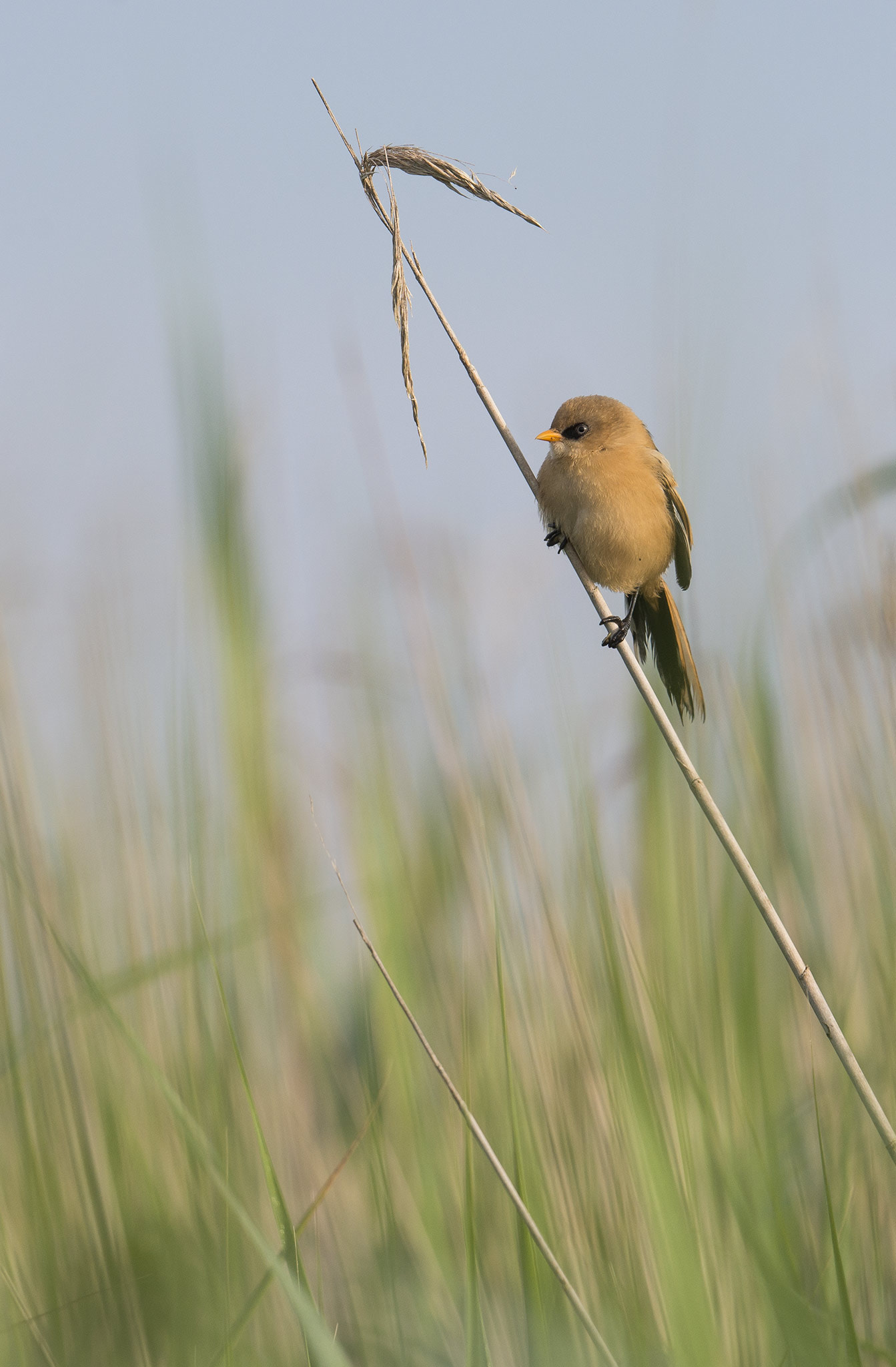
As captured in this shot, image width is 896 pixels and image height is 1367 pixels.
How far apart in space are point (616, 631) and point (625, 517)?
41 cm

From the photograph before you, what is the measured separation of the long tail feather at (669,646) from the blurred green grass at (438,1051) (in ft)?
1.43

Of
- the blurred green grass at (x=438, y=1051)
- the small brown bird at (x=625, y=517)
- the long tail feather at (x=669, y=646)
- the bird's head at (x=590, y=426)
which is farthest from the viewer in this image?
the bird's head at (x=590, y=426)

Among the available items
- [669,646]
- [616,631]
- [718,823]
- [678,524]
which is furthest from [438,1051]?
[678,524]

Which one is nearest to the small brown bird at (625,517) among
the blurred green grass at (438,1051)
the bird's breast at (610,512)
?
the bird's breast at (610,512)

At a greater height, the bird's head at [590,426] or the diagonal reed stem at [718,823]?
the bird's head at [590,426]

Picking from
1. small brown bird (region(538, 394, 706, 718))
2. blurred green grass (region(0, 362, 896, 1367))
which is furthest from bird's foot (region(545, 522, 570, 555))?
blurred green grass (region(0, 362, 896, 1367))

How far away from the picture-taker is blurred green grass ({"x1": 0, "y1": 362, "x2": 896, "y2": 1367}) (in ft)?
4.15

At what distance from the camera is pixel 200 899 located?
1.29 metres

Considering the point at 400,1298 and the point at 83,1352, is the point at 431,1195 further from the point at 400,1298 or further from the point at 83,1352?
the point at 83,1352

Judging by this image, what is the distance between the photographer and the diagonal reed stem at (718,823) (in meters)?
1.27

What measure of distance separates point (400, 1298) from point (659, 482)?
181 cm

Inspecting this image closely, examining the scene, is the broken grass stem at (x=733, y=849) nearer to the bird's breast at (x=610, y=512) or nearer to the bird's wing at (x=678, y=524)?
the bird's breast at (x=610, y=512)

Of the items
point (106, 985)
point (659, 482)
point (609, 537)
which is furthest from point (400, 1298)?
point (659, 482)

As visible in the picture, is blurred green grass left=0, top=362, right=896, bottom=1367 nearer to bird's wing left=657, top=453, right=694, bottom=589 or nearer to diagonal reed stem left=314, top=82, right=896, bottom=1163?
diagonal reed stem left=314, top=82, right=896, bottom=1163
